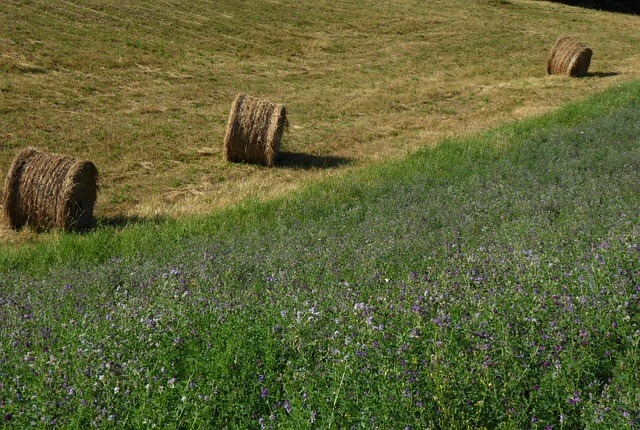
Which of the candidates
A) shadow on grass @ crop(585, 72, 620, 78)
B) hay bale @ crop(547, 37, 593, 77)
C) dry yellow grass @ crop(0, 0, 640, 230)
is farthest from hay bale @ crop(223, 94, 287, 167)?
shadow on grass @ crop(585, 72, 620, 78)

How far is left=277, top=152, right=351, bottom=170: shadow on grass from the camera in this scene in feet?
43.6

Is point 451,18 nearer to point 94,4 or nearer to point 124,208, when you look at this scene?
point 94,4

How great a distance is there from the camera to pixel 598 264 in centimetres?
480

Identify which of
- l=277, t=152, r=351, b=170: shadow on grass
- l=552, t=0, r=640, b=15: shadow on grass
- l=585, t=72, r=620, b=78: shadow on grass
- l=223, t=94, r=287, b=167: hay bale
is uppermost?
l=552, t=0, r=640, b=15: shadow on grass

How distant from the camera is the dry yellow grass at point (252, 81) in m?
13.0

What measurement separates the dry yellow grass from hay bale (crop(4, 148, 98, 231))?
103 centimetres

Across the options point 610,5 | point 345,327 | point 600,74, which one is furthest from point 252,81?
point 610,5

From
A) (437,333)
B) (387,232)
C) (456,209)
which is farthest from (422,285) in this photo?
(456,209)

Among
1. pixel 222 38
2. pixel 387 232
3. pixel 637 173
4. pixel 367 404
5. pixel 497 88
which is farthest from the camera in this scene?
pixel 222 38

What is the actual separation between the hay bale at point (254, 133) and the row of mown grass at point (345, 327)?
17.8ft

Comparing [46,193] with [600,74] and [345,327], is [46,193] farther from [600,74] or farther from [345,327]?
Answer: [600,74]

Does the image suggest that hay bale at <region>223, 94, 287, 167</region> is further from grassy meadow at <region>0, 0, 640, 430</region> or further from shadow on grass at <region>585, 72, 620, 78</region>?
shadow on grass at <region>585, 72, 620, 78</region>

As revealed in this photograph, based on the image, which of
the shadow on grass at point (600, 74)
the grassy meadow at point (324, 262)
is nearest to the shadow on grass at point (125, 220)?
the grassy meadow at point (324, 262)

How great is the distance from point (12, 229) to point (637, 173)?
8.11 m
